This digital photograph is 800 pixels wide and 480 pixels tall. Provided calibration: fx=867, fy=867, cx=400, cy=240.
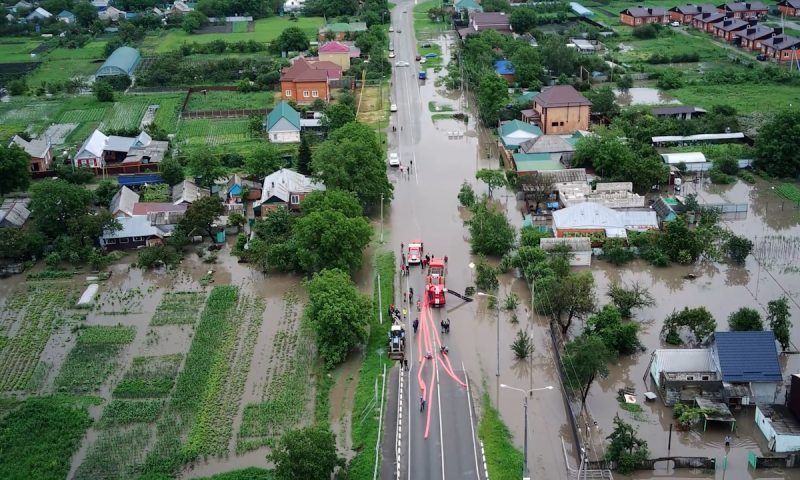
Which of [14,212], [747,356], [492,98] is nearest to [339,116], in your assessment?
[492,98]

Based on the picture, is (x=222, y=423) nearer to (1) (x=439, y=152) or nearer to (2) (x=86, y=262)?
(2) (x=86, y=262)

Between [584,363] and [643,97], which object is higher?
[643,97]

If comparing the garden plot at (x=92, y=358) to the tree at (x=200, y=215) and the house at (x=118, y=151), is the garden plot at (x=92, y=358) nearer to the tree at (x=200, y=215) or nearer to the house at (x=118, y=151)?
the tree at (x=200, y=215)

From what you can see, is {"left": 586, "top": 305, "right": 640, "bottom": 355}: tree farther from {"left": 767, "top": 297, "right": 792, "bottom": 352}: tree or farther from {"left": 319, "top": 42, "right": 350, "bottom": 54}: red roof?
{"left": 319, "top": 42, "right": 350, "bottom": 54}: red roof

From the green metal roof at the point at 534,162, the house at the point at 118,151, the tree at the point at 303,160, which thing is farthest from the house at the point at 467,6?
the tree at the point at 303,160

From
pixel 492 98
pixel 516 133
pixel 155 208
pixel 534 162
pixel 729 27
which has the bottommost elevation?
pixel 155 208

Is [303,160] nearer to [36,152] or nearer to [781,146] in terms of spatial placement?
[36,152]

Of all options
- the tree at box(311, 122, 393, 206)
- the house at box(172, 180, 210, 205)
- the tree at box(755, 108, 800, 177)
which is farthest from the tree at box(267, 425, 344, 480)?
the tree at box(755, 108, 800, 177)

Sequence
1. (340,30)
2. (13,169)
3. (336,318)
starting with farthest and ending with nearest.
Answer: (340,30) < (13,169) < (336,318)
